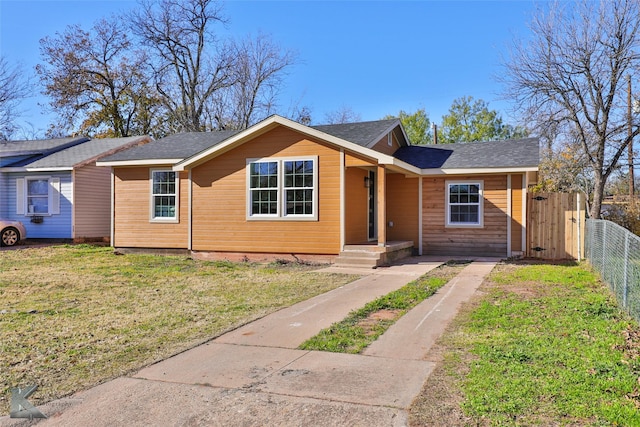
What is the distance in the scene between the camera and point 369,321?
6383 mm

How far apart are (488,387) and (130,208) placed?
1401cm

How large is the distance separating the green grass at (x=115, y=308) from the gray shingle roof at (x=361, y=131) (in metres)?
3.88

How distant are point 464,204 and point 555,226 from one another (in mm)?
2587

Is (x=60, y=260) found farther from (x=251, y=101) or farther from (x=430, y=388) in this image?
(x=251, y=101)

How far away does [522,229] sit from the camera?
13695mm

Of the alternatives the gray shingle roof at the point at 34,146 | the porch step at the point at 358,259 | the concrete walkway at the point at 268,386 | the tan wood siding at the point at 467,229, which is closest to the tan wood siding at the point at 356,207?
the porch step at the point at 358,259

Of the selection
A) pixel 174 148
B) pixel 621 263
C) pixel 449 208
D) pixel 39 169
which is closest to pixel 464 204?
pixel 449 208

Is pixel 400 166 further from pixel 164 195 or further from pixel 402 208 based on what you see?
pixel 164 195

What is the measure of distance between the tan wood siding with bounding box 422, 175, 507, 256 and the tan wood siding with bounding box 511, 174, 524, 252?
20cm

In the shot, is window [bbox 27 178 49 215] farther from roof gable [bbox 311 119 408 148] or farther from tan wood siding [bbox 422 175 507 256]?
tan wood siding [bbox 422 175 507 256]

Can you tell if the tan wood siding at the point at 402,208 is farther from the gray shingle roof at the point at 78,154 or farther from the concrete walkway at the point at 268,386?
the gray shingle roof at the point at 78,154

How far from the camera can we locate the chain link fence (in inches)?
227

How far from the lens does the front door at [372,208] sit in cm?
1476

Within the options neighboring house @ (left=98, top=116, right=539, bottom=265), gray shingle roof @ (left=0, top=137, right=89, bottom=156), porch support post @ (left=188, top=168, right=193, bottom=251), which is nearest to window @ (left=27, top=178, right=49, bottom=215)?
gray shingle roof @ (left=0, top=137, right=89, bottom=156)
